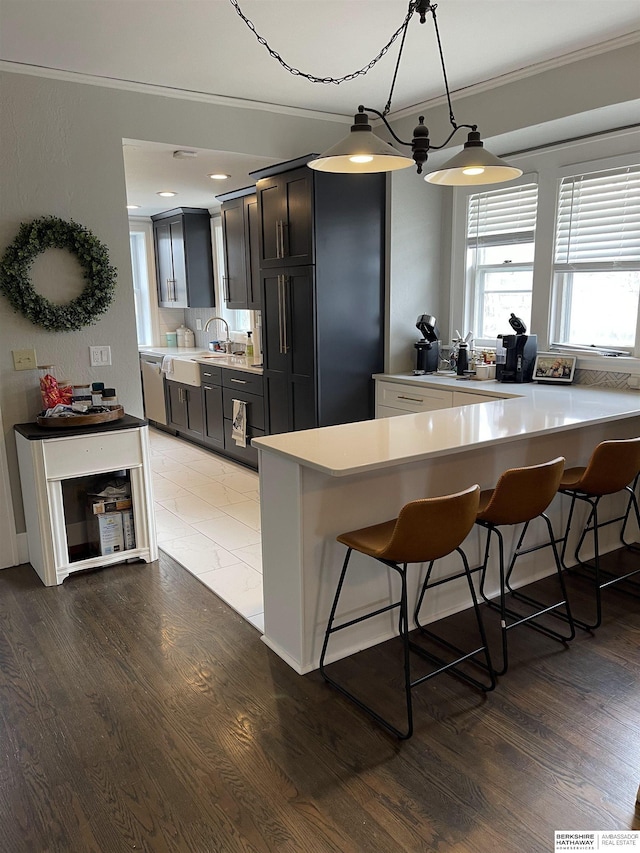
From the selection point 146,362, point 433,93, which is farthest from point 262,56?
point 146,362

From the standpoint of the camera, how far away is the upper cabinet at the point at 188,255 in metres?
6.70

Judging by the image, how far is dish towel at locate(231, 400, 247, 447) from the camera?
5281 mm

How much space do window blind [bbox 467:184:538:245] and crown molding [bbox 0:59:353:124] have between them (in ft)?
3.68

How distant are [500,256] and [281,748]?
142 inches

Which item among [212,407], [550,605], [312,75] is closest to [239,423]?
[212,407]

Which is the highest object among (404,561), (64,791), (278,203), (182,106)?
→ (182,106)

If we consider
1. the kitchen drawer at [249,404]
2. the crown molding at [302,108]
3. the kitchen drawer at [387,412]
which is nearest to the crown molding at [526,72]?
the crown molding at [302,108]

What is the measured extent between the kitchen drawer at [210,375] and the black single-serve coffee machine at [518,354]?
2.59 metres

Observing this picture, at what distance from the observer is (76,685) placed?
8.05 feet

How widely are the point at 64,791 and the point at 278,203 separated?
3792 millimetres

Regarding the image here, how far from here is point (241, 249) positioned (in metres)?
5.54

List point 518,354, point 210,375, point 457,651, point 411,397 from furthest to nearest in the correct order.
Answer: point 210,375 → point 411,397 → point 518,354 → point 457,651

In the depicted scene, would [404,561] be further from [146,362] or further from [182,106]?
[146,362]

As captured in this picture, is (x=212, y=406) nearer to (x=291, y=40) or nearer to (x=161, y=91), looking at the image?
(x=161, y=91)
